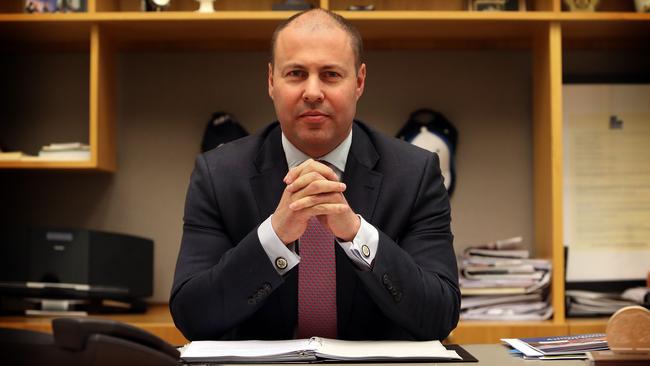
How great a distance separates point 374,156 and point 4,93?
5.92ft

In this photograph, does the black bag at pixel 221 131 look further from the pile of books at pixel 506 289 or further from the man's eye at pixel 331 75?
the man's eye at pixel 331 75

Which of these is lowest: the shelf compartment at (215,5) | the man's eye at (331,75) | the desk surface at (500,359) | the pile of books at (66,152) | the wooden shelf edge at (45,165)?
the desk surface at (500,359)

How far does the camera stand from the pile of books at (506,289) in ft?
8.75

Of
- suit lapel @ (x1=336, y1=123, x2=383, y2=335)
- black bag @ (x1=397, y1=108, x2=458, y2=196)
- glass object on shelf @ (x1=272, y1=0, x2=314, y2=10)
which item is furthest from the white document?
suit lapel @ (x1=336, y1=123, x2=383, y2=335)

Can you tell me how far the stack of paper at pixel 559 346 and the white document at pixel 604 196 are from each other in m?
1.46

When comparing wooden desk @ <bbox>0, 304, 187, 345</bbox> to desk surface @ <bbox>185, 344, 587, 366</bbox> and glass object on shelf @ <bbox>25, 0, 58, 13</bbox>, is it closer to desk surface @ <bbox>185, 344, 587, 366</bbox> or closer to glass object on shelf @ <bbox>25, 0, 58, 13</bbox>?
glass object on shelf @ <bbox>25, 0, 58, 13</bbox>

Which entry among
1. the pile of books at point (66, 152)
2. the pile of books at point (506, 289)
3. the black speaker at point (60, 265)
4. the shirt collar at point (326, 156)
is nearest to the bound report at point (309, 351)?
the shirt collar at point (326, 156)

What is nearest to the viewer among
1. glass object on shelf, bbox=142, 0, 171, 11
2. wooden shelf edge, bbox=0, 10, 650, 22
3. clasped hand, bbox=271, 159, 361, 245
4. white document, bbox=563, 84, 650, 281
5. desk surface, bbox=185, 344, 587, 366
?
desk surface, bbox=185, 344, 587, 366

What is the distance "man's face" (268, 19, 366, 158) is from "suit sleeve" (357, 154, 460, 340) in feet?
0.83

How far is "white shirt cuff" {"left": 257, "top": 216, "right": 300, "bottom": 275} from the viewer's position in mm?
1577

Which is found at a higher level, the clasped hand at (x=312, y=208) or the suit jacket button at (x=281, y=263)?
the clasped hand at (x=312, y=208)

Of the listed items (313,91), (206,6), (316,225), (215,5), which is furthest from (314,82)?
(215,5)

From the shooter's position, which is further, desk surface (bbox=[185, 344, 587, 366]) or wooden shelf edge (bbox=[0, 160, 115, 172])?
wooden shelf edge (bbox=[0, 160, 115, 172])

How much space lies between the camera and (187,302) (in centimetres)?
166
